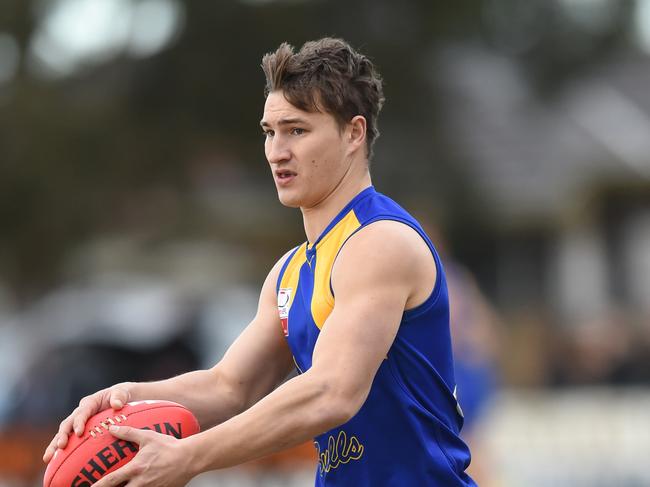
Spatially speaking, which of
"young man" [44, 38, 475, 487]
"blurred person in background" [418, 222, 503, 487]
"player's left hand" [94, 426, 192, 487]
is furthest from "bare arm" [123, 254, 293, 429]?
"blurred person in background" [418, 222, 503, 487]

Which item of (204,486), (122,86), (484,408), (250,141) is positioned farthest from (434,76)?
(484,408)

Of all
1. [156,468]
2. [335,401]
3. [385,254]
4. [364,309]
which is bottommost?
[156,468]

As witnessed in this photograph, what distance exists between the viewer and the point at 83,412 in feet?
15.0

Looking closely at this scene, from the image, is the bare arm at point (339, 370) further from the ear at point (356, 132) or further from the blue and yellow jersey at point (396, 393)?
the ear at point (356, 132)

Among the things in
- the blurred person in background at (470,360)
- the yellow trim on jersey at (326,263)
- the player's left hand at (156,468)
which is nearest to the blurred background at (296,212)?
the blurred person in background at (470,360)

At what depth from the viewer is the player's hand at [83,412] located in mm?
4535

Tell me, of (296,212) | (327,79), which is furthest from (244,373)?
(296,212)

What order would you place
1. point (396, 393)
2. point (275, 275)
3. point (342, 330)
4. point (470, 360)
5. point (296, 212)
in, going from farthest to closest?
1. point (296, 212)
2. point (470, 360)
3. point (275, 275)
4. point (396, 393)
5. point (342, 330)

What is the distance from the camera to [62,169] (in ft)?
61.2

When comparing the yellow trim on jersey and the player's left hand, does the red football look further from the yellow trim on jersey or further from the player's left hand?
the yellow trim on jersey

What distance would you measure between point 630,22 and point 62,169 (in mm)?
10464

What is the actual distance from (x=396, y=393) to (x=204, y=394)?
93 centimetres

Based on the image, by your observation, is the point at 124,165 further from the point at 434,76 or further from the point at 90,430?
the point at 90,430

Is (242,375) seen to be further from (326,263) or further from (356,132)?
(356,132)
